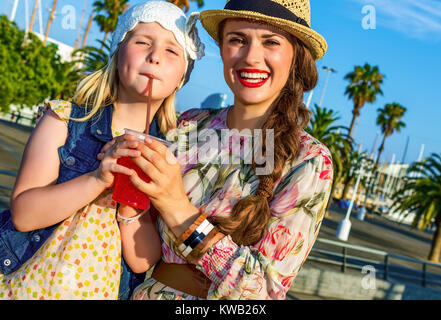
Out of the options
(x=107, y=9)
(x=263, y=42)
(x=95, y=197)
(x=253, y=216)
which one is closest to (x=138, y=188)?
(x=95, y=197)

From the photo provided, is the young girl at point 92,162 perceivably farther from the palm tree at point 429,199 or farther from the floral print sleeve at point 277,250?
the palm tree at point 429,199

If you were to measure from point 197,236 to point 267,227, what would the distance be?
290mm

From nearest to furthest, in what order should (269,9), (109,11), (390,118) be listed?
(269,9) < (109,11) < (390,118)

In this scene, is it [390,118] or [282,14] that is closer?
[282,14]

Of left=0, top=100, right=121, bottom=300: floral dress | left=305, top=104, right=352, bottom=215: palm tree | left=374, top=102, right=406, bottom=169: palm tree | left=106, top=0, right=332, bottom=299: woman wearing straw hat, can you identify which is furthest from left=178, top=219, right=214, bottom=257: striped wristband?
left=374, top=102, right=406, bottom=169: palm tree

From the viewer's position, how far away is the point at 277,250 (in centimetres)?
163

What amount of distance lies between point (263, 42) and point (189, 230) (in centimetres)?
92

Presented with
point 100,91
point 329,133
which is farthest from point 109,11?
point 100,91

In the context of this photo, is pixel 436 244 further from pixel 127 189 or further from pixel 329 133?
pixel 127 189

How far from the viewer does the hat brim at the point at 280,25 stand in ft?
5.85

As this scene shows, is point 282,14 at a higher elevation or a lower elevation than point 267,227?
higher

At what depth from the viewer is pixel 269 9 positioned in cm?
180

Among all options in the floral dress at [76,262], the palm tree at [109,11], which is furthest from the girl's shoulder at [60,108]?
the palm tree at [109,11]
